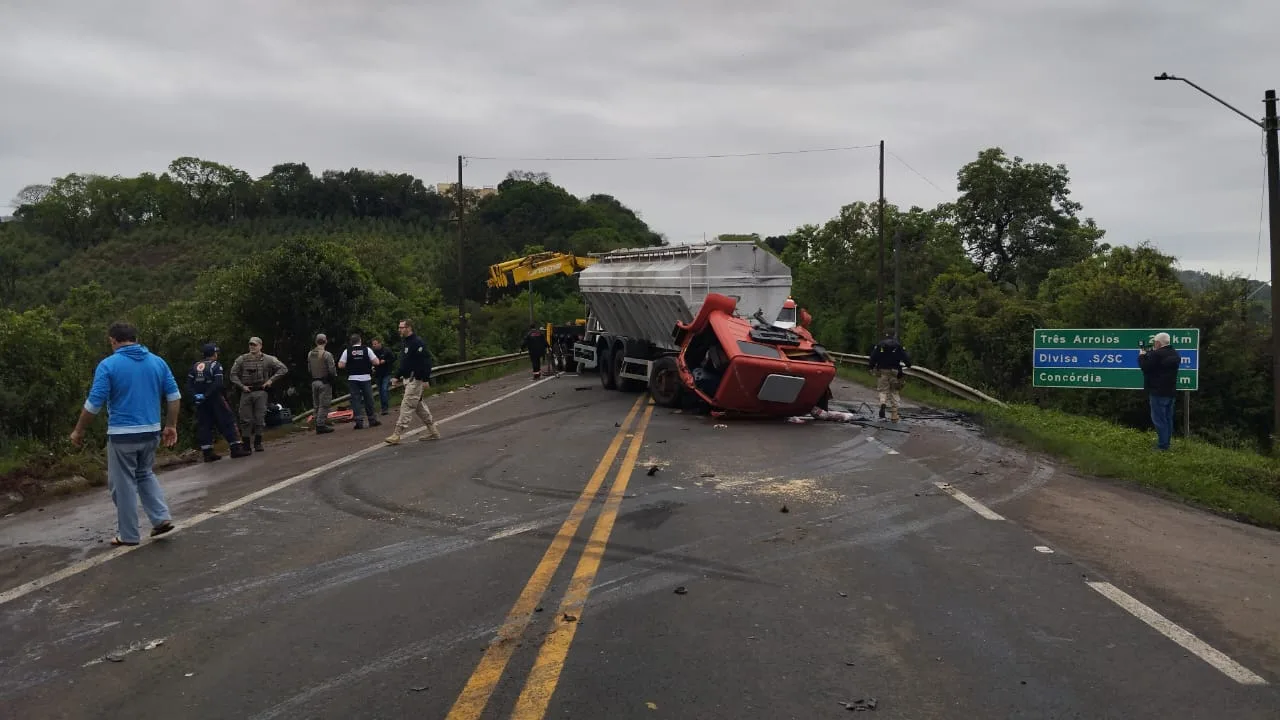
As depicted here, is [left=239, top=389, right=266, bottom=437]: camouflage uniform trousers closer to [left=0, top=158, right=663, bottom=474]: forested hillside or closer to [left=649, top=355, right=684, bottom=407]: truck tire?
[left=0, top=158, right=663, bottom=474]: forested hillside

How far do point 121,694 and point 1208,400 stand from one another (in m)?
31.2

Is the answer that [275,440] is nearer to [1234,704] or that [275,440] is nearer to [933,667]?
[933,667]

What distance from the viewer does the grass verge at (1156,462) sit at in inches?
395

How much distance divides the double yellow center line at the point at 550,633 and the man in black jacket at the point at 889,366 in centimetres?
873

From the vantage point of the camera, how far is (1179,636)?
17.5 ft

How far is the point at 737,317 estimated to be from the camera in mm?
17469

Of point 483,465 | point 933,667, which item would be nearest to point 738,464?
point 483,465

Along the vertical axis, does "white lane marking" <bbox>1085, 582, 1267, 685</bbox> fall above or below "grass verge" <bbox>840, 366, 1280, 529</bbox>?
above

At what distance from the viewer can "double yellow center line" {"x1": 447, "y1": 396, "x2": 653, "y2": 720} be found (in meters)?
4.28

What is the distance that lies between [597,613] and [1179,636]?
3.31 m

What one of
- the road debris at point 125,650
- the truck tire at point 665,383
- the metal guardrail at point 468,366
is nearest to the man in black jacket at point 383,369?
the truck tire at point 665,383

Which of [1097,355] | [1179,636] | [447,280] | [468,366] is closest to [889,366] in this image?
[1097,355]

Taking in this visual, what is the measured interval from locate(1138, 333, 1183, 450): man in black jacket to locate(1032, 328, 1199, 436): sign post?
1318mm

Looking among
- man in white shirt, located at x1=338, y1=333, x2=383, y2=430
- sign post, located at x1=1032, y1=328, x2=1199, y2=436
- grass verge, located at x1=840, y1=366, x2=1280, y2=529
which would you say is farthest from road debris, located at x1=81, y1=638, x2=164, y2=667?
sign post, located at x1=1032, y1=328, x2=1199, y2=436
